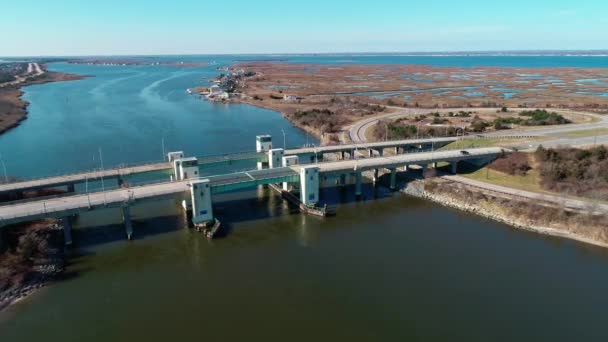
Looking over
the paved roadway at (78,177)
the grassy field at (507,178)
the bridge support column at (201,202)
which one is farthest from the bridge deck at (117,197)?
the grassy field at (507,178)

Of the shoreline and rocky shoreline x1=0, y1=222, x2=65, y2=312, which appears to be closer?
rocky shoreline x1=0, y1=222, x2=65, y2=312

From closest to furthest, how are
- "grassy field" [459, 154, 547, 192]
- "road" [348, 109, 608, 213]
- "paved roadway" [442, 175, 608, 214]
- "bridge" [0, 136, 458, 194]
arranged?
1. "paved roadway" [442, 175, 608, 214]
2. "road" [348, 109, 608, 213]
3. "bridge" [0, 136, 458, 194]
4. "grassy field" [459, 154, 547, 192]

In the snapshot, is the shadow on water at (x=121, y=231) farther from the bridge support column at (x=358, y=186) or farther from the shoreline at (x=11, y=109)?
the shoreline at (x=11, y=109)

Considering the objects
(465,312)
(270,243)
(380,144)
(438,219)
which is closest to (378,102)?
(380,144)

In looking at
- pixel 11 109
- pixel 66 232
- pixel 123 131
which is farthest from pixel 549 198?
pixel 11 109

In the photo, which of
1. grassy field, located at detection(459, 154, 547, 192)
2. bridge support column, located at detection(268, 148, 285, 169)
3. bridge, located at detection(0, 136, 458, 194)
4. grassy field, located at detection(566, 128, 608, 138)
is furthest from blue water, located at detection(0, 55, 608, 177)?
grassy field, located at detection(566, 128, 608, 138)

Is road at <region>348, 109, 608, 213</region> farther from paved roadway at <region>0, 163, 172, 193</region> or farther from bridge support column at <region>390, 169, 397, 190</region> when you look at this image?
paved roadway at <region>0, 163, 172, 193</region>

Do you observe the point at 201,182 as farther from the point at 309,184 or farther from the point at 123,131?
the point at 123,131
